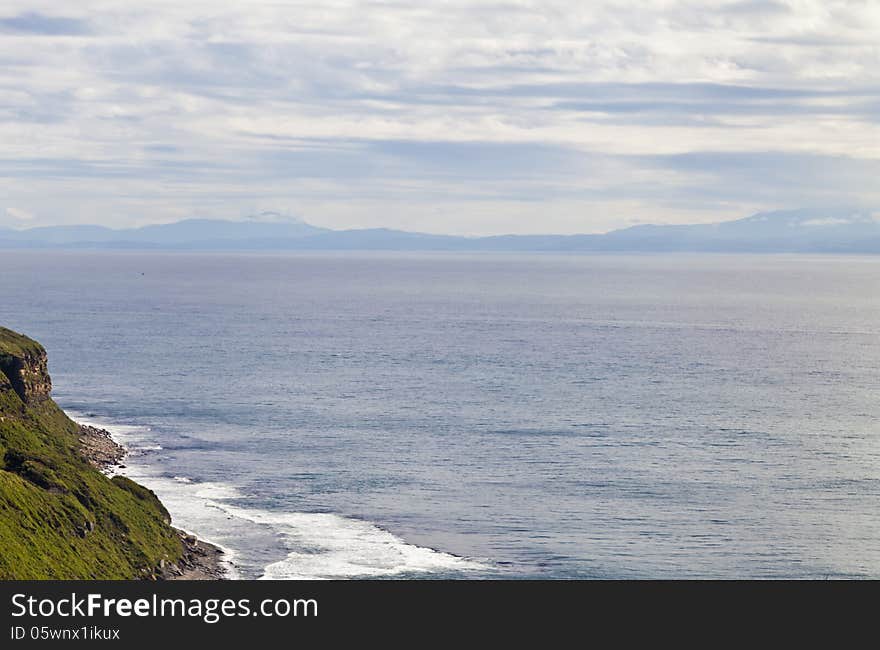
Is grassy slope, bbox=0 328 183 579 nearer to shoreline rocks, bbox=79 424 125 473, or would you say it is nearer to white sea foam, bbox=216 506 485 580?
white sea foam, bbox=216 506 485 580

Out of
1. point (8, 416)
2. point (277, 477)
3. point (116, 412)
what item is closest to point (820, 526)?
point (277, 477)

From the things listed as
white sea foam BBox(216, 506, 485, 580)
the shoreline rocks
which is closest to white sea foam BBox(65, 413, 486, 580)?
white sea foam BBox(216, 506, 485, 580)

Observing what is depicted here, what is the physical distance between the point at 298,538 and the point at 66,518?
1757cm

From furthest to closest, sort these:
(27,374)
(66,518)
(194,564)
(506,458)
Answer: (506,458)
(27,374)
(194,564)
(66,518)

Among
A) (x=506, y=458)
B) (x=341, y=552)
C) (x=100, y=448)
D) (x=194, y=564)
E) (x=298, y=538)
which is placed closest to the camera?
(x=194, y=564)

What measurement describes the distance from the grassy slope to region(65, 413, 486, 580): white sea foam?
5419 mm

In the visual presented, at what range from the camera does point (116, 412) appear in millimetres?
125375

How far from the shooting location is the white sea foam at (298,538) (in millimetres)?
69562

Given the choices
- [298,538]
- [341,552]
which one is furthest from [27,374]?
[341,552]

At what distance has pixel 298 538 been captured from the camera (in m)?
76.6

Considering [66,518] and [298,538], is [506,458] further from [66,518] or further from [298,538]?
[66,518]

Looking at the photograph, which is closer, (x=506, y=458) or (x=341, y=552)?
(x=341, y=552)
